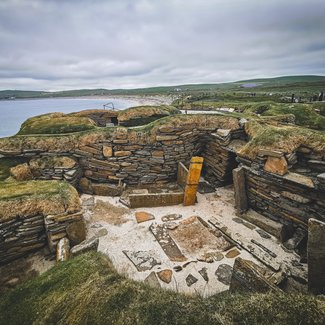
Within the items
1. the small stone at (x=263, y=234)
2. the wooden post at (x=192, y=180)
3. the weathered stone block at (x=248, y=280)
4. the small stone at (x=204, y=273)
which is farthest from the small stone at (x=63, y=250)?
the small stone at (x=263, y=234)

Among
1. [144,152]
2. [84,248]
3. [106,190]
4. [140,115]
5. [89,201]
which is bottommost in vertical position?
[89,201]

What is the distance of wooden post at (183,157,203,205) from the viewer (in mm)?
6195

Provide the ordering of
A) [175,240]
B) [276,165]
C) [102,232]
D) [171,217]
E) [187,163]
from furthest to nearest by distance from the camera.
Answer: [187,163] → [171,217] → [102,232] → [276,165] → [175,240]

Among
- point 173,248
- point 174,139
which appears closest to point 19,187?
point 173,248

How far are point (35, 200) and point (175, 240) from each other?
3543 mm

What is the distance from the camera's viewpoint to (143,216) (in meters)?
5.95

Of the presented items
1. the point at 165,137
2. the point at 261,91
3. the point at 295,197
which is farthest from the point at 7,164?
the point at 261,91

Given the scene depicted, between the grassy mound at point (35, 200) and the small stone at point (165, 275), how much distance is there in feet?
8.08

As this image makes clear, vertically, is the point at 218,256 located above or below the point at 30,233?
below

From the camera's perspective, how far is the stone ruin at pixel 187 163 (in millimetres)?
4676

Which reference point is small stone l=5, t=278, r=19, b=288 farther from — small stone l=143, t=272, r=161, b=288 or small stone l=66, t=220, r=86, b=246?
small stone l=143, t=272, r=161, b=288

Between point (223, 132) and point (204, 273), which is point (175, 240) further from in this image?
point (223, 132)

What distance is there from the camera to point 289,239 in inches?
191

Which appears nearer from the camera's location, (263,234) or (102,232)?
(263,234)
